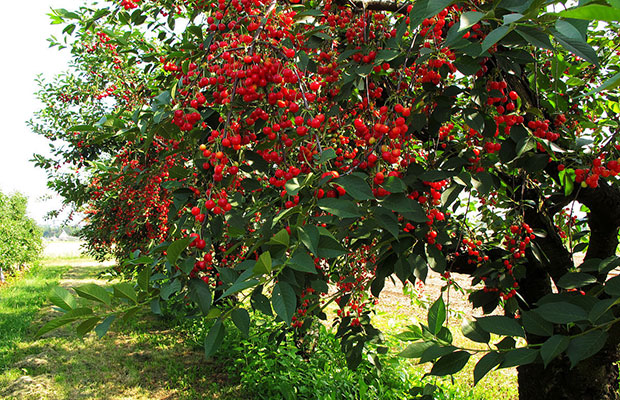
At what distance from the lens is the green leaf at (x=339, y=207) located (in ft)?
2.83

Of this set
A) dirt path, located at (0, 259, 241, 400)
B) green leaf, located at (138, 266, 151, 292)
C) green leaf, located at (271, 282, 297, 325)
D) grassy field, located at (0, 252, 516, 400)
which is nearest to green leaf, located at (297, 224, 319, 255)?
green leaf, located at (271, 282, 297, 325)

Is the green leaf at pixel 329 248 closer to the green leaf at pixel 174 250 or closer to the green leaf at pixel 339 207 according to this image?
the green leaf at pixel 339 207

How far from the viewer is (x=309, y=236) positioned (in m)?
0.87

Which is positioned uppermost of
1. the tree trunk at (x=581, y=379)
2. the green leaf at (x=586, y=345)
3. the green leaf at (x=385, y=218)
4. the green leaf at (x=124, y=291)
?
the green leaf at (x=385, y=218)

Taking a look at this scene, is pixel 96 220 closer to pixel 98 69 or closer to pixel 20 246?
pixel 98 69

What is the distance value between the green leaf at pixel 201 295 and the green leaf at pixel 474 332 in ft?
2.40

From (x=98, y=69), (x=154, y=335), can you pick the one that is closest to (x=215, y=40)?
(x=98, y=69)

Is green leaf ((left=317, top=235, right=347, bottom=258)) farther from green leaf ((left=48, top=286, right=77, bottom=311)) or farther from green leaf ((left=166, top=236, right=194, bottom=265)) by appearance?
green leaf ((left=48, top=286, right=77, bottom=311))

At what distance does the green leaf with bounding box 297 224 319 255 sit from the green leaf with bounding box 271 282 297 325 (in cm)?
12

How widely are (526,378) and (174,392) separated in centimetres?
380

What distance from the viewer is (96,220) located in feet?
20.0

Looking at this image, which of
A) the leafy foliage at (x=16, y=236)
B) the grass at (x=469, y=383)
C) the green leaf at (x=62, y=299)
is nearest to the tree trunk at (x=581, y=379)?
the grass at (x=469, y=383)

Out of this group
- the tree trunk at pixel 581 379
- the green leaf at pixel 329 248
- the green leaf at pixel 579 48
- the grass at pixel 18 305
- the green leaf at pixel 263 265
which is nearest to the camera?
the green leaf at pixel 579 48

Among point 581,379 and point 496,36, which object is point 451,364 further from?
point 581,379
